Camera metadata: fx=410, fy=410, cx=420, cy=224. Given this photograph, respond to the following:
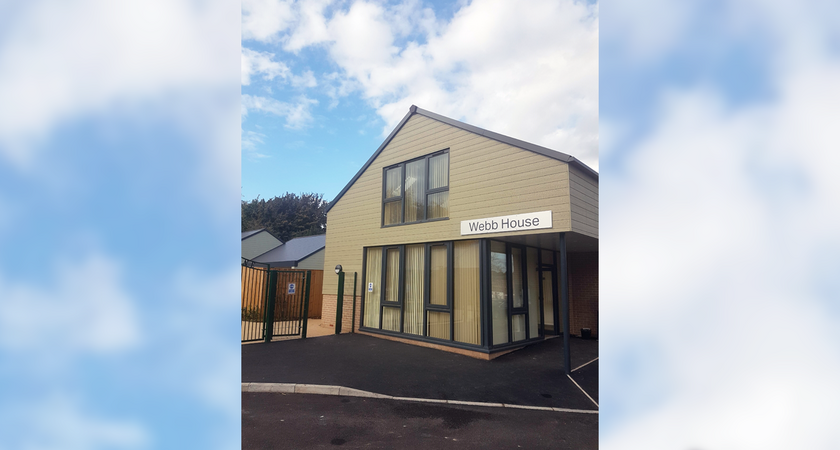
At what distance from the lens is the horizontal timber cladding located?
732cm

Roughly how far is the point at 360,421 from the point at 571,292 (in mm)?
8804

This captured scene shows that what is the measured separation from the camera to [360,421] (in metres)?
4.47

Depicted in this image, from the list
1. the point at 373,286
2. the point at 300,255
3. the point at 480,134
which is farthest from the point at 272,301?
the point at 300,255

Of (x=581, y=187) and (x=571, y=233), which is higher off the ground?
(x=581, y=187)

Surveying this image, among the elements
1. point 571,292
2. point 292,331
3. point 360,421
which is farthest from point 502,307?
point 292,331

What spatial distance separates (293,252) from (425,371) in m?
12.8

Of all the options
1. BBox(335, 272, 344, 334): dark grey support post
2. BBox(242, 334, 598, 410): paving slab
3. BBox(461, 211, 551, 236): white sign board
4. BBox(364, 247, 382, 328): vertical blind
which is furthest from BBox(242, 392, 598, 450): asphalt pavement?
BBox(335, 272, 344, 334): dark grey support post

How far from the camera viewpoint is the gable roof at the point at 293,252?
16828 mm

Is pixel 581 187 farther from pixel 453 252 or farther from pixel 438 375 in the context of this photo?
pixel 438 375

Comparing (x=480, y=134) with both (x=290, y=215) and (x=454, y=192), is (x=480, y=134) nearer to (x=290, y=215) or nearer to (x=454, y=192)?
(x=454, y=192)

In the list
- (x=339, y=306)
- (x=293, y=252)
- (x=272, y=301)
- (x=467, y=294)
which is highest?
(x=293, y=252)

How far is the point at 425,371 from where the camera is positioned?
6852 millimetres

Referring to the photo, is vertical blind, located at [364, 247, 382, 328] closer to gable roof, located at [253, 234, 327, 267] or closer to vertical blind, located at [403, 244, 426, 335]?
vertical blind, located at [403, 244, 426, 335]

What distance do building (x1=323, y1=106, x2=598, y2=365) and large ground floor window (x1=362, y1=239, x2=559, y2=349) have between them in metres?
0.02
